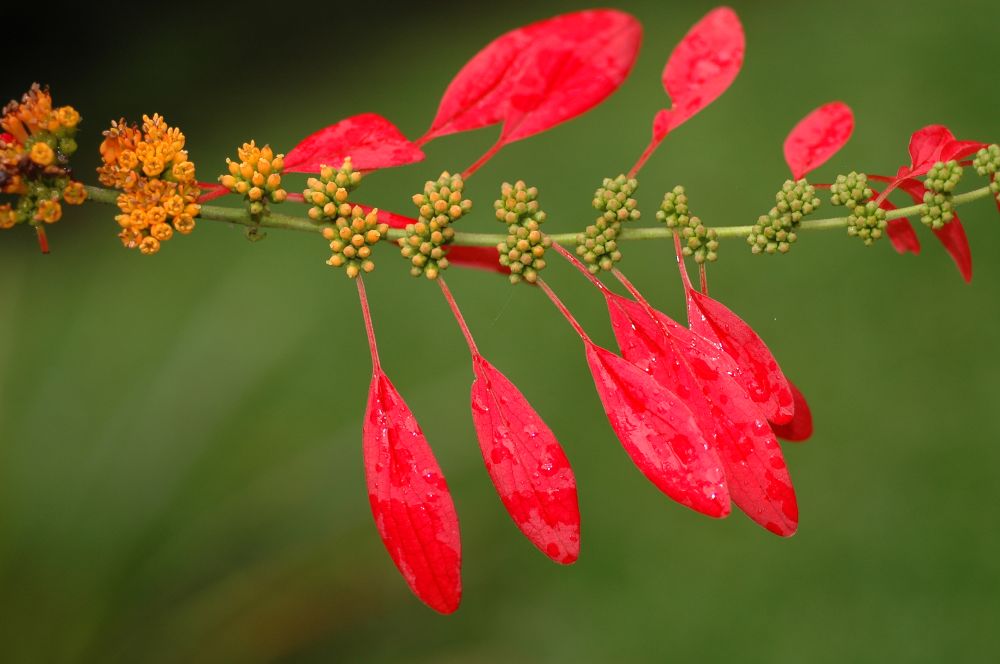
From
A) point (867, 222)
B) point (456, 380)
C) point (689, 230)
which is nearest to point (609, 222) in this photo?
point (689, 230)

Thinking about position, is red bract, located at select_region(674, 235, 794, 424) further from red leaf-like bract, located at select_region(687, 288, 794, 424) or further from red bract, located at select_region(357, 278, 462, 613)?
red bract, located at select_region(357, 278, 462, 613)

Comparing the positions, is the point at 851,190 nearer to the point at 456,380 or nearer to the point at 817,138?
the point at 817,138

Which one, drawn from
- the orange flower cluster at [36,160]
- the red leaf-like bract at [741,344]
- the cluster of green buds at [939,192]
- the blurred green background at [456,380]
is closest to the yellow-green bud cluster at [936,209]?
the cluster of green buds at [939,192]

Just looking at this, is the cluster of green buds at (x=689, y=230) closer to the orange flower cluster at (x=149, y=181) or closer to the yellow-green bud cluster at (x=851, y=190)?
the yellow-green bud cluster at (x=851, y=190)

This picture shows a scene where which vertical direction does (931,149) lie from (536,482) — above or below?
above

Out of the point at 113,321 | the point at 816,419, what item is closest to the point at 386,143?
the point at 816,419

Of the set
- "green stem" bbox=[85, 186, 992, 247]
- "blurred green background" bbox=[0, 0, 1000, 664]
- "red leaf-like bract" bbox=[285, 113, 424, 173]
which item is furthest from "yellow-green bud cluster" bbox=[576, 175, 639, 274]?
"blurred green background" bbox=[0, 0, 1000, 664]

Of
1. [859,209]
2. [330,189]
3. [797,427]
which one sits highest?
[330,189]
